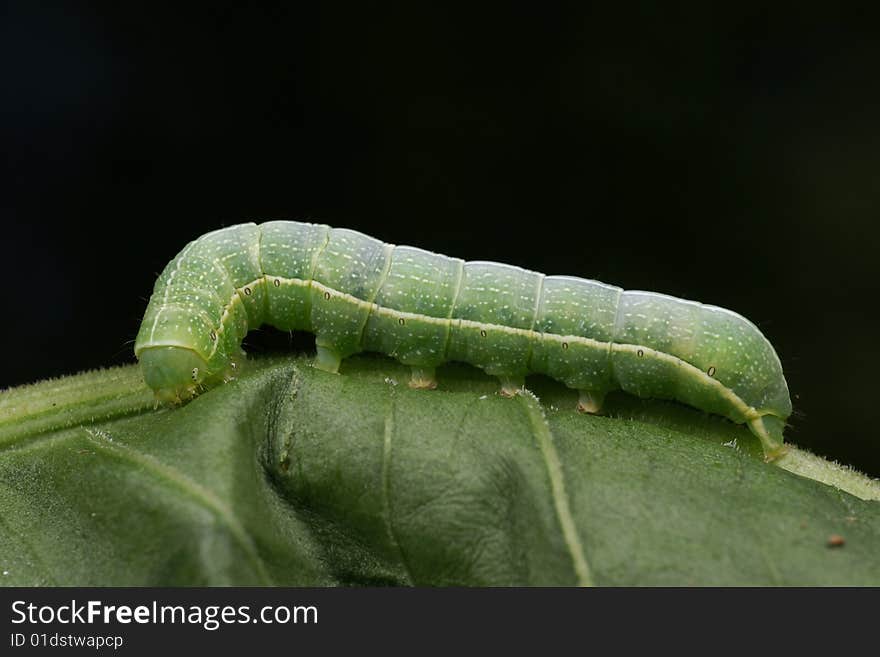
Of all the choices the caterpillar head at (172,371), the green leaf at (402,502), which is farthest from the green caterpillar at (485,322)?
the green leaf at (402,502)

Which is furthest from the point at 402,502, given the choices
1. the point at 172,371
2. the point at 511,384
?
the point at 172,371

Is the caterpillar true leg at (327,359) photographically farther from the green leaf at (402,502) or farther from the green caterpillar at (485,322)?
the green leaf at (402,502)

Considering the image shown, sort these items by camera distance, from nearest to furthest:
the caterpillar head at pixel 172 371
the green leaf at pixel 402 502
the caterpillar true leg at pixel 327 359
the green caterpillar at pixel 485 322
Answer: the green leaf at pixel 402 502
the caterpillar head at pixel 172 371
the green caterpillar at pixel 485 322
the caterpillar true leg at pixel 327 359

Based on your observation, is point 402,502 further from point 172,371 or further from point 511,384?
point 172,371

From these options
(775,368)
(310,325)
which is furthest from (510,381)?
(775,368)

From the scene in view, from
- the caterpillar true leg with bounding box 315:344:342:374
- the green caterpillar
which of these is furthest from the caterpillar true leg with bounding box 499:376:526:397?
the caterpillar true leg with bounding box 315:344:342:374

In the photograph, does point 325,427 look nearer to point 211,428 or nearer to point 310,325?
point 211,428
